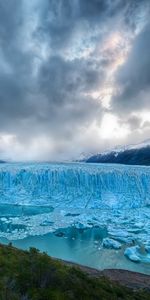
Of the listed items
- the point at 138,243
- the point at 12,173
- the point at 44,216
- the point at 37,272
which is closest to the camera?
the point at 37,272

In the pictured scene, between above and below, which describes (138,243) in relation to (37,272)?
below

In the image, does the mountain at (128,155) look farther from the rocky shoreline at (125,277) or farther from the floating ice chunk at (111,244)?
the rocky shoreline at (125,277)

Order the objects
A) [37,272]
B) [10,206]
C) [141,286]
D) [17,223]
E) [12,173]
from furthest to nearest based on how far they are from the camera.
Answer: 1. [12,173]
2. [10,206]
3. [17,223]
4. [141,286]
5. [37,272]

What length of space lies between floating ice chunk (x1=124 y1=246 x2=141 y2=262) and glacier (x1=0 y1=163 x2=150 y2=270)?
10.7 ft

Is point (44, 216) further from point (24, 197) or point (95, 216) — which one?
point (24, 197)

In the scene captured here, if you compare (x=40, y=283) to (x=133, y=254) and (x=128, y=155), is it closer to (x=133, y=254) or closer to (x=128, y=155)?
(x=133, y=254)

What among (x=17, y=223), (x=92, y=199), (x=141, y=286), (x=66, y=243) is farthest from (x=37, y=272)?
(x=92, y=199)

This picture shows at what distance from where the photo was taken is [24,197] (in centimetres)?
2658

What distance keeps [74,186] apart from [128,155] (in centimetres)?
3648

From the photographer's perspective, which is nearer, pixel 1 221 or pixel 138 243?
pixel 138 243

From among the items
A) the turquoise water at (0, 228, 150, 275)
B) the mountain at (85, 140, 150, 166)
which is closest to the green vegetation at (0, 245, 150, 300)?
the turquoise water at (0, 228, 150, 275)

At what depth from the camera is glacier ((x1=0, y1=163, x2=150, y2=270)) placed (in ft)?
61.5

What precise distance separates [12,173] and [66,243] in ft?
47.0

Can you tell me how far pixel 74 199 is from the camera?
2577 cm
